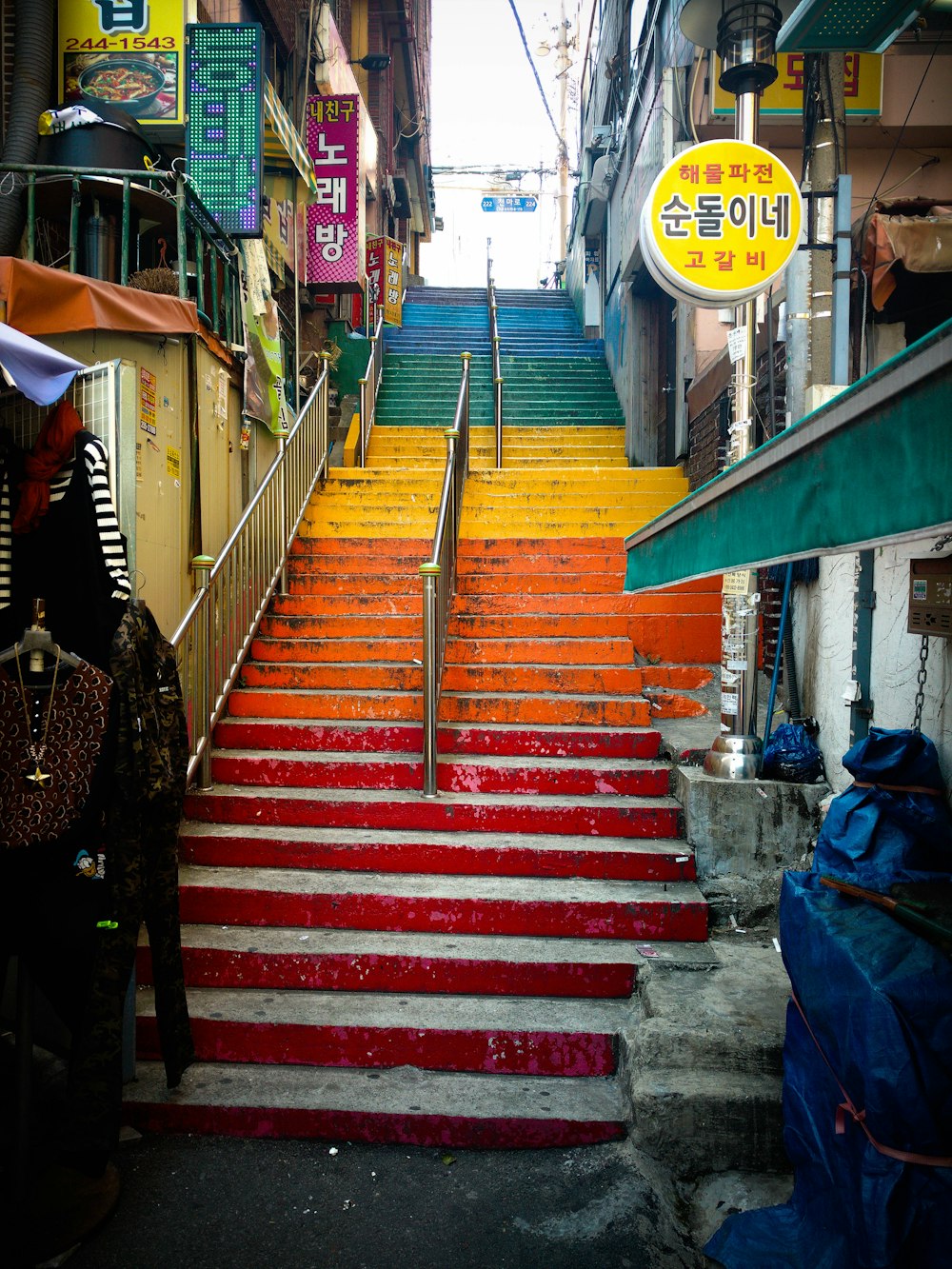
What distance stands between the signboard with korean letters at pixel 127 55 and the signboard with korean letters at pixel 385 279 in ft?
26.2

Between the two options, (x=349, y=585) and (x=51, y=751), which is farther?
(x=349, y=585)

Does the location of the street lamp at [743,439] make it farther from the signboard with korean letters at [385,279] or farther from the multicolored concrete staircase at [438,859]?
the signboard with korean letters at [385,279]

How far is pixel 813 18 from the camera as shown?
14.6ft

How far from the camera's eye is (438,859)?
4523 millimetres

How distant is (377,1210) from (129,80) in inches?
326

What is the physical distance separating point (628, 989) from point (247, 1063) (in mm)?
1675

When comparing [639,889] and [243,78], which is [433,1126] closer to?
[639,889]

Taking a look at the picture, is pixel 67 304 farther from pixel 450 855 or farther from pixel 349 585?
pixel 450 855

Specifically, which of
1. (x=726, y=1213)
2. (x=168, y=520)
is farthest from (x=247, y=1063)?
(x=168, y=520)

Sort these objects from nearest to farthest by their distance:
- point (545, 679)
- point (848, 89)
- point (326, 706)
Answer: point (326, 706), point (545, 679), point (848, 89)

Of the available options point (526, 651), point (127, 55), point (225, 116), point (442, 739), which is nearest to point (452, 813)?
point (442, 739)

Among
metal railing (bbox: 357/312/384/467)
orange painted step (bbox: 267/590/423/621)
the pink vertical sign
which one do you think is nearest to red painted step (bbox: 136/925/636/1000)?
orange painted step (bbox: 267/590/423/621)

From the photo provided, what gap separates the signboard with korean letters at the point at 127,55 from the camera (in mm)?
7074

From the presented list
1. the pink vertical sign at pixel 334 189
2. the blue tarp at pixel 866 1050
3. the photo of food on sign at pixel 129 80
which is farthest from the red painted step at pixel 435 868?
the pink vertical sign at pixel 334 189
